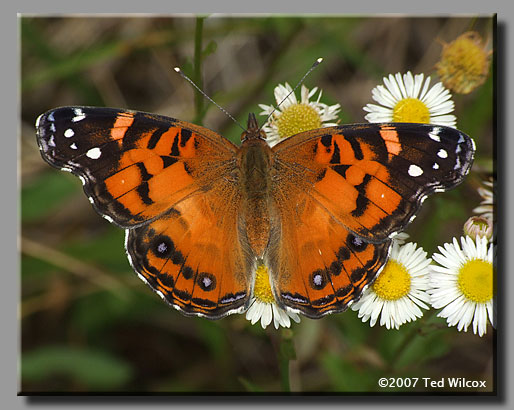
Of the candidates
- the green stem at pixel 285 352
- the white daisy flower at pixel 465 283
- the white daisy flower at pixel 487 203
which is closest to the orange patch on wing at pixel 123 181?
the green stem at pixel 285 352

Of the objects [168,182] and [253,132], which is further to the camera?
[253,132]

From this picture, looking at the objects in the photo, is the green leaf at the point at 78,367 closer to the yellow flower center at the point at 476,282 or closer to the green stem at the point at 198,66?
the green stem at the point at 198,66

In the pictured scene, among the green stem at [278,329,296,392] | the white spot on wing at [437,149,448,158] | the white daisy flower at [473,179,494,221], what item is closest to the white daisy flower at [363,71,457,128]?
the white daisy flower at [473,179,494,221]

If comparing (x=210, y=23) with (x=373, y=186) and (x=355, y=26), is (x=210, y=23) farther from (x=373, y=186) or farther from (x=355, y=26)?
(x=373, y=186)

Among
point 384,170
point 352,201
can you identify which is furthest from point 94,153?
point 384,170

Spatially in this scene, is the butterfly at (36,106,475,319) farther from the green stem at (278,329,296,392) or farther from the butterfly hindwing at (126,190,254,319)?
the green stem at (278,329,296,392)

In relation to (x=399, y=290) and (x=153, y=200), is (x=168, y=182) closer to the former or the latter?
(x=153, y=200)
